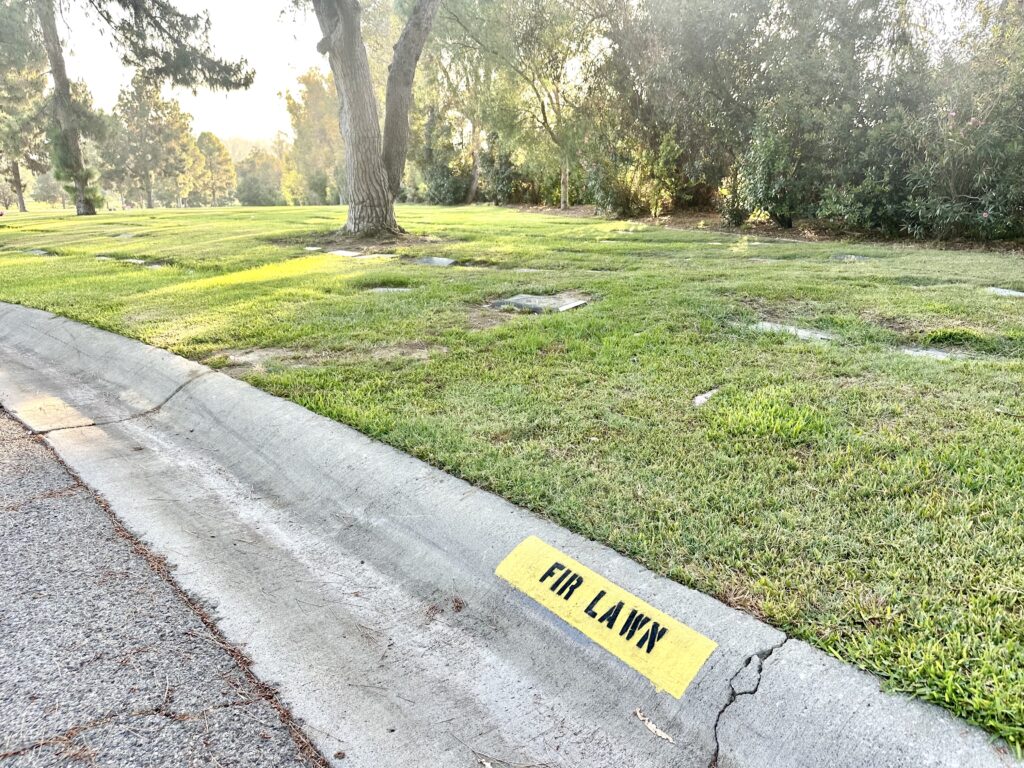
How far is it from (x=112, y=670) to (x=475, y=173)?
90.5 ft

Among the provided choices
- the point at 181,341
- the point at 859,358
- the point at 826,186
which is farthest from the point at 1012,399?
the point at 826,186

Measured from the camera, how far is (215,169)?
200ft

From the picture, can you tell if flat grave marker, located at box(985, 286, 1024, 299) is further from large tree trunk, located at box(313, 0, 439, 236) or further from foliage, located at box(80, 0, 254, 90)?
foliage, located at box(80, 0, 254, 90)

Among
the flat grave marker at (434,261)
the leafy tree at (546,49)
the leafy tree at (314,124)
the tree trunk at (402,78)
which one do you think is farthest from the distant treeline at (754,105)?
the leafy tree at (314,124)

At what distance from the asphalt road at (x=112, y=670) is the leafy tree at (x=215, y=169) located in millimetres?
64654

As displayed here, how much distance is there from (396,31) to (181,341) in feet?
95.4

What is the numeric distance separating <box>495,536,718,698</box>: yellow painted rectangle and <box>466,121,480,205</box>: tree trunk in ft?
85.7

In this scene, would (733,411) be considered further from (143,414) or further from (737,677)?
(143,414)

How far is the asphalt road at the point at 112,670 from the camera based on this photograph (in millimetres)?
1329

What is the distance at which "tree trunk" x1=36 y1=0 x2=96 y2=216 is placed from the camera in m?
19.2

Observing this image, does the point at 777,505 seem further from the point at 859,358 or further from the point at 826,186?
the point at 826,186

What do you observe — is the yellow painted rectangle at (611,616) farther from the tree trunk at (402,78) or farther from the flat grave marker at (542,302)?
the tree trunk at (402,78)

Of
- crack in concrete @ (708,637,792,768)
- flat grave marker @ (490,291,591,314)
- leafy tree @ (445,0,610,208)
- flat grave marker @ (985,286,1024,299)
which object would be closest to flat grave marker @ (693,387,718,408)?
crack in concrete @ (708,637,792,768)

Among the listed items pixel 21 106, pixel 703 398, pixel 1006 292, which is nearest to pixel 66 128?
pixel 21 106
